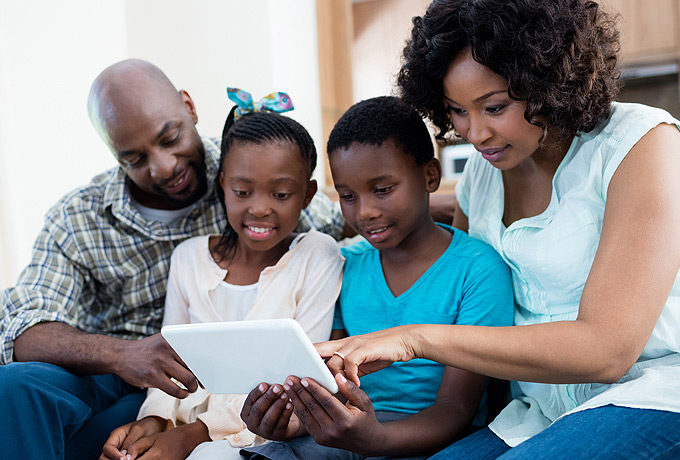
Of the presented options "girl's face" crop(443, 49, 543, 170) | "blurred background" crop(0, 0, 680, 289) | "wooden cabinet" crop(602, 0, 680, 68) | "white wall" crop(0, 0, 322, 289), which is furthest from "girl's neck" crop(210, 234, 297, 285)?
"wooden cabinet" crop(602, 0, 680, 68)

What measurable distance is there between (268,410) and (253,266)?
0.49m

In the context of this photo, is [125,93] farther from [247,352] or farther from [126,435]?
[247,352]

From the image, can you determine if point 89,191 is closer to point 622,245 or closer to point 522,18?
point 522,18

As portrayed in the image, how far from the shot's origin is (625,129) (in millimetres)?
1057

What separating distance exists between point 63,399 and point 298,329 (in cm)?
68

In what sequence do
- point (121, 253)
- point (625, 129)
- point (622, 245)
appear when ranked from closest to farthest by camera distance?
point (622, 245), point (625, 129), point (121, 253)

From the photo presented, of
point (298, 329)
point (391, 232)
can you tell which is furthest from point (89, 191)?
point (298, 329)

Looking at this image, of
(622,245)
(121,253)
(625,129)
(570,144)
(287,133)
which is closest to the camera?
(622,245)

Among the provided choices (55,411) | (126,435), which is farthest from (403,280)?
(55,411)

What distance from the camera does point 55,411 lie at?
1.24 m

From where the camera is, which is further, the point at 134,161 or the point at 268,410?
the point at 134,161

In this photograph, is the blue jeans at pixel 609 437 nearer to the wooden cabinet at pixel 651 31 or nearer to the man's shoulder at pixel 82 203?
the man's shoulder at pixel 82 203

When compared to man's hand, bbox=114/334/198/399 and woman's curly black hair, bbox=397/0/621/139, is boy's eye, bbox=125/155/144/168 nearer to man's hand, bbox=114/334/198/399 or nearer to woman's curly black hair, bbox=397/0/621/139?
man's hand, bbox=114/334/198/399

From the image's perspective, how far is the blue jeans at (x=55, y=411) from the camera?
1.19 m
